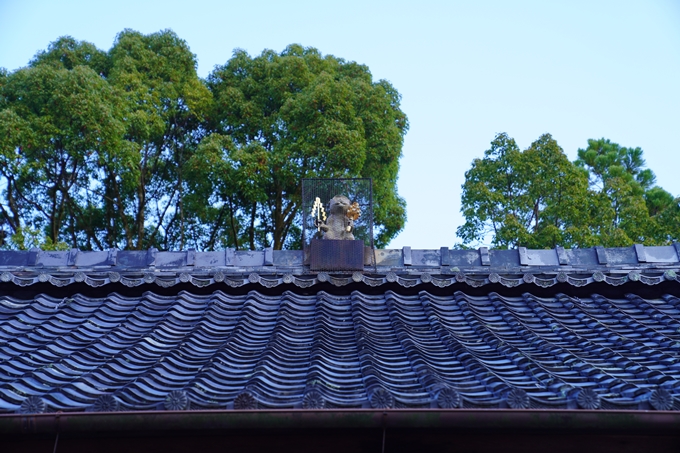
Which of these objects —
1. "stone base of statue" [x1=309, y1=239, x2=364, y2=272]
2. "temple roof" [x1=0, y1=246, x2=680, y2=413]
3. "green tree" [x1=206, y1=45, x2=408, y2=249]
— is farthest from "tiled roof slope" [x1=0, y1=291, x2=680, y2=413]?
"green tree" [x1=206, y1=45, x2=408, y2=249]

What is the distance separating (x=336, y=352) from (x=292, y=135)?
17109 mm

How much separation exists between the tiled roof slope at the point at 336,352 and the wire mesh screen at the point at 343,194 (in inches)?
130

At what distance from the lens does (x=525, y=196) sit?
20453 millimetres

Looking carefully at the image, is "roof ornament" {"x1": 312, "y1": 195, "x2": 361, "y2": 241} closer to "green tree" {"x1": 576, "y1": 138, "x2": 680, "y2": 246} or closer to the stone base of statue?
the stone base of statue

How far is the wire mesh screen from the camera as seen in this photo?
1036cm

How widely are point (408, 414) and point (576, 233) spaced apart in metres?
15.6

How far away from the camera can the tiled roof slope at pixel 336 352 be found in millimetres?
4629

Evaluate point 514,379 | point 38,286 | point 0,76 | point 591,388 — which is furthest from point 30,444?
point 0,76

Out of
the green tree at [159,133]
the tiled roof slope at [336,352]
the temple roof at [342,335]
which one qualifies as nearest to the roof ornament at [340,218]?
the temple roof at [342,335]

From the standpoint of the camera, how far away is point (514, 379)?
200 inches

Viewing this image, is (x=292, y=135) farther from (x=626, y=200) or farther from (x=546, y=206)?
(x=626, y=200)

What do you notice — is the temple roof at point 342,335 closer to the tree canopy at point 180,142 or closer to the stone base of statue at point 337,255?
the stone base of statue at point 337,255

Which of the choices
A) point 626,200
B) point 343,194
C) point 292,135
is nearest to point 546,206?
point 626,200

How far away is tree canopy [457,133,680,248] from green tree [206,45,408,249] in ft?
11.0
